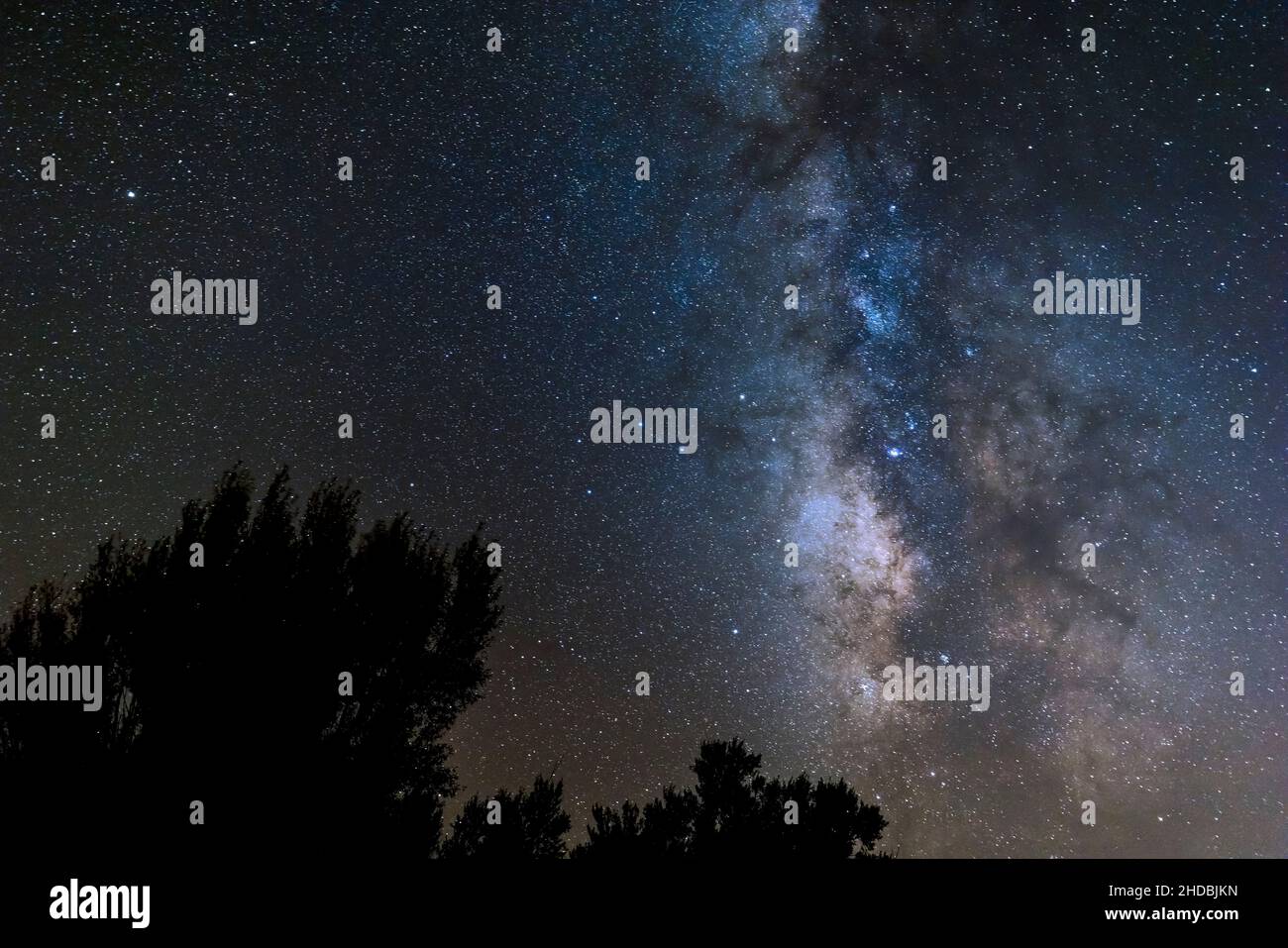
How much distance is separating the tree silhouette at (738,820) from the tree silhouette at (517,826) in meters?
0.50

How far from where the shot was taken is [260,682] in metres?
11.0

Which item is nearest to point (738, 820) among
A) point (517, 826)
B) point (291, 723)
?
point (517, 826)

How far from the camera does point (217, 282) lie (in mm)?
11055

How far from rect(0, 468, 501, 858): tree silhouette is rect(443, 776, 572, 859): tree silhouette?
1.60ft

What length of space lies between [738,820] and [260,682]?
7045 millimetres

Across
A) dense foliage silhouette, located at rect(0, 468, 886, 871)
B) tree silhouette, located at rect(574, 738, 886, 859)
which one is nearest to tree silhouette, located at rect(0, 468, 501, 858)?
dense foliage silhouette, located at rect(0, 468, 886, 871)

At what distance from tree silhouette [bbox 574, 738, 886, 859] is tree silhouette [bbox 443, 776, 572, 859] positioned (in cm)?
50

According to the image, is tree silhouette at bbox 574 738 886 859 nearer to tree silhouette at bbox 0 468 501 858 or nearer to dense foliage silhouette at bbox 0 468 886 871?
dense foliage silhouette at bbox 0 468 886 871

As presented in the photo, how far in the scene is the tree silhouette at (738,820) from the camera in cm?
1126

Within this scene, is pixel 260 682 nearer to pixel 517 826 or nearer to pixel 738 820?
pixel 517 826

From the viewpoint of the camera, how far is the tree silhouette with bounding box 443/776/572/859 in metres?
11.1
